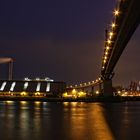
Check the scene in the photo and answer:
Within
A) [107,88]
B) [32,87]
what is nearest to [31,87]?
[32,87]

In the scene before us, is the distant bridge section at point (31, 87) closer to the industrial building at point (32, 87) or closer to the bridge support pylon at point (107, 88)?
the industrial building at point (32, 87)

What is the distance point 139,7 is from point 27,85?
11135cm

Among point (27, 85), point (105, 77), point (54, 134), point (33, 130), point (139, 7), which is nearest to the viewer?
point (54, 134)

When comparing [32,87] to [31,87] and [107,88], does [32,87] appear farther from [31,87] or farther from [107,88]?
[107,88]

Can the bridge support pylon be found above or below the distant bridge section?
below

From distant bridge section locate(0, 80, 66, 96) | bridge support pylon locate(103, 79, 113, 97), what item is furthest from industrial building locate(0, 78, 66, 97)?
bridge support pylon locate(103, 79, 113, 97)

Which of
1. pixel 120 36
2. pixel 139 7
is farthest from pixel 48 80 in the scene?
pixel 139 7

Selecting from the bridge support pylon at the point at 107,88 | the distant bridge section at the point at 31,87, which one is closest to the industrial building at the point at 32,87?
the distant bridge section at the point at 31,87

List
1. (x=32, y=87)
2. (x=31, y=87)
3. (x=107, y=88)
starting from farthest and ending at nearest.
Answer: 1. (x=32, y=87)
2. (x=31, y=87)
3. (x=107, y=88)

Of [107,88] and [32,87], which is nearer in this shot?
[107,88]

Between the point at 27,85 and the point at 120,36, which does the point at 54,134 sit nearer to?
the point at 120,36

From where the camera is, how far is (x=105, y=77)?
70000 millimetres

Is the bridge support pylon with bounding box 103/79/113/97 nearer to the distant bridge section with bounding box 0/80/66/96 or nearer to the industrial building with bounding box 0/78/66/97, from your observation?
the distant bridge section with bounding box 0/80/66/96

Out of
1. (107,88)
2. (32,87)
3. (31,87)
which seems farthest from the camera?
(32,87)
